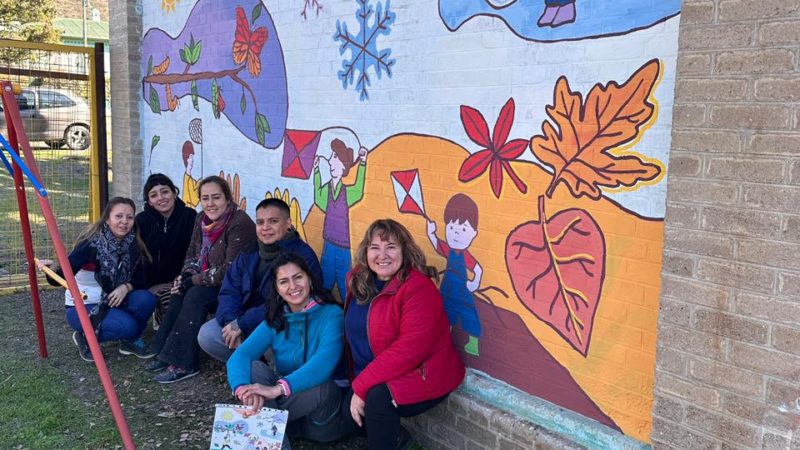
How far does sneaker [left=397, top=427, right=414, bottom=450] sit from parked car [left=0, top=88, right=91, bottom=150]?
5.47 m

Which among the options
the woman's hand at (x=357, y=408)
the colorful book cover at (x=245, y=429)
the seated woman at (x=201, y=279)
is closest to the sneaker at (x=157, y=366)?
→ the seated woman at (x=201, y=279)

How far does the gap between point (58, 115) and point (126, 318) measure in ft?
12.7

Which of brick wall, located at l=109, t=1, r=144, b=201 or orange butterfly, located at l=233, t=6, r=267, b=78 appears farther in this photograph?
brick wall, located at l=109, t=1, r=144, b=201

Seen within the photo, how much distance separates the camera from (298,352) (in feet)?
13.3

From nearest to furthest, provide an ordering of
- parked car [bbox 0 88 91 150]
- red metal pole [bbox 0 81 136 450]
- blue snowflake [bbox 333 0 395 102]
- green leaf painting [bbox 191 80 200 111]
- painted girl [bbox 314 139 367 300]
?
red metal pole [bbox 0 81 136 450]
blue snowflake [bbox 333 0 395 102]
painted girl [bbox 314 139 367 300]
green leaf painting [bbox 191 80 200 111]
parked car [bbox 0 88 91 150]

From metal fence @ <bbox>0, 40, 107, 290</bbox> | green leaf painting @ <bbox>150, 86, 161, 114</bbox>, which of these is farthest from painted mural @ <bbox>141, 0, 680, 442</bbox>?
metal fence @ <bbox>0, 40, 107, 290</bbox>

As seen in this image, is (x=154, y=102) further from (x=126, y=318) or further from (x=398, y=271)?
(x=398, y=271)

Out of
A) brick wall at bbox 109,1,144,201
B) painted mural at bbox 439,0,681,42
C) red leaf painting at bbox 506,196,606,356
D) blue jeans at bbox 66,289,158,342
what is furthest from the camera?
brick wall at bbox 109,1,144,201

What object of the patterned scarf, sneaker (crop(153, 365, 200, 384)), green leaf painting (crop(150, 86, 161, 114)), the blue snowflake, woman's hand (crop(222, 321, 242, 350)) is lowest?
sneaker (crop(153, 365, 200, 384))

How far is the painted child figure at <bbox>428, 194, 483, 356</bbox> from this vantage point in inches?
149

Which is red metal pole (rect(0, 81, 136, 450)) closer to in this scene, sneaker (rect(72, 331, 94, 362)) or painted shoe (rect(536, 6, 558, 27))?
sneaker (rect(72, 331, 94, 362))

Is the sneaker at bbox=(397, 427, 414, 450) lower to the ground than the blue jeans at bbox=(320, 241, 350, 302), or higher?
lower

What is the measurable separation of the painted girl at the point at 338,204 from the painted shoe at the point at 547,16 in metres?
1.49

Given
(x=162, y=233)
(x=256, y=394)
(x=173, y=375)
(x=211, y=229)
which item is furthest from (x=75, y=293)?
(x=162, y=233)
